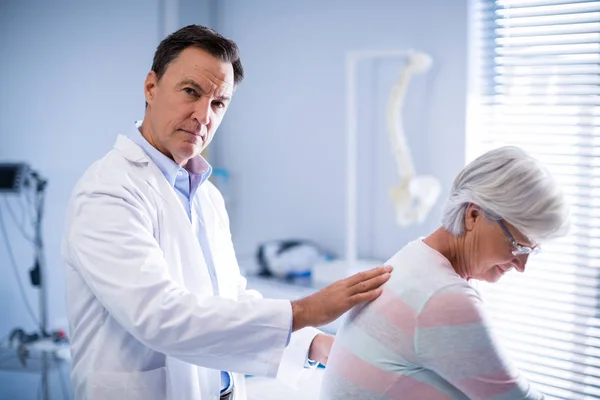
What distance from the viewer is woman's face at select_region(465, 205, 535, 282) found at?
1.22 m

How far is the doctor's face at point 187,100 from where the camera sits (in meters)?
1.47

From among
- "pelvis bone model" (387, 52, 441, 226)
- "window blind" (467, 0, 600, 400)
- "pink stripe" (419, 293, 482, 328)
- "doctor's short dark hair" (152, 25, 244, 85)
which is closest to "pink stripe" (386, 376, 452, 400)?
"pink stripe" (419, 293, 482, 328)

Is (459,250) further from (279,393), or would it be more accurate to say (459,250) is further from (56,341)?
(56,341)

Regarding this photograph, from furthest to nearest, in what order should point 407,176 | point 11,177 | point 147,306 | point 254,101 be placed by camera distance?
point 254,101 < point 11,177 < point 407,176 < point 147,306

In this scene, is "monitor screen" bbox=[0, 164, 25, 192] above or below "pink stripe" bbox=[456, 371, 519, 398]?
above

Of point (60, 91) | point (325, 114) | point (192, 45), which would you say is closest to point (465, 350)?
point (192, 45)

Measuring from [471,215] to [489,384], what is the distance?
323 millimetres

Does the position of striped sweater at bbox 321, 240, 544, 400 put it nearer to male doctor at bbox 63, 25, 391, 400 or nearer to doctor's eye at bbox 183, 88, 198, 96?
male doctor at bbox 63, 25, 391, 400

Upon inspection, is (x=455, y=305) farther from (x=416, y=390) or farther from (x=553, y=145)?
(x=553, y=145)

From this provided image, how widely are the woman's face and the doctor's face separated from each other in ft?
2.13

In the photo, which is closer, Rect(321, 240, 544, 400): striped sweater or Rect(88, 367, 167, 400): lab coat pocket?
Rect(321, 240, 544, 400): striped sweater

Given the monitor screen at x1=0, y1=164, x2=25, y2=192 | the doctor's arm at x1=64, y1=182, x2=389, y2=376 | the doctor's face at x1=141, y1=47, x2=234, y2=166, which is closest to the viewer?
the doctor's arm at x1=64, y1=182, x2=389, y2=376

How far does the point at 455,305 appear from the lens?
3.65 ft

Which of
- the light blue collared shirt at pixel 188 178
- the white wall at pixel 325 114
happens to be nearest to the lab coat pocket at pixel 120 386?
the light blue collared shirt at pixel 188 178
